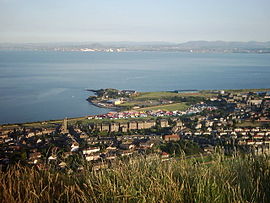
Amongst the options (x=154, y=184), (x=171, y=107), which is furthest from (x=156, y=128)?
(x=154, y=184)

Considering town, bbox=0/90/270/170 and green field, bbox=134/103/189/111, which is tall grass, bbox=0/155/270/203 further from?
green field, bbox=134/103/189/111

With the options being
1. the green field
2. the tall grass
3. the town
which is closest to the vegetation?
the tall grass

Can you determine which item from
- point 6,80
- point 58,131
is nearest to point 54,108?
point 58,131

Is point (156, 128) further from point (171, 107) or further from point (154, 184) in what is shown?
point (154, 184)

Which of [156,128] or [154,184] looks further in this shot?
[156,128]

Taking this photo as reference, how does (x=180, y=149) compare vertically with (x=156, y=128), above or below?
above

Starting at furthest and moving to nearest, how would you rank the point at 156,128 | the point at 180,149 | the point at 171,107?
1. the point at 171,107
2. the point at 156,128
3. the point at 180,149

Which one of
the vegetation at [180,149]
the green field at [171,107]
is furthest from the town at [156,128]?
the vegetation at [180,149]

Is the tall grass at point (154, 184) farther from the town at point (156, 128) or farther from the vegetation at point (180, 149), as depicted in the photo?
the town at point (156, 128)

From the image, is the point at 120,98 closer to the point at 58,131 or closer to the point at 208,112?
the point at 208,112
